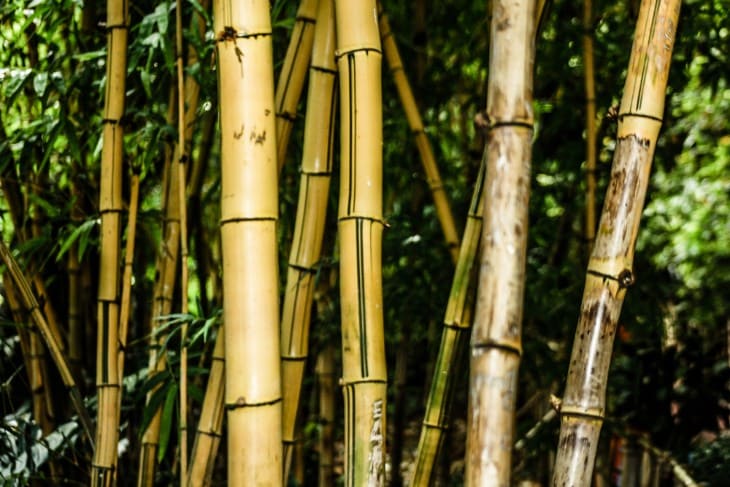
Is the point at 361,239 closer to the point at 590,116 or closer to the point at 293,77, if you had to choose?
the point at 293,77

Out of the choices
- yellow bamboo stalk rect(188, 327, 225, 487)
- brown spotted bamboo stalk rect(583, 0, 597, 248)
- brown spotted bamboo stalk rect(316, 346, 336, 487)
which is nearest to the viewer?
yellow bamboo stalk rect(188, 327, 225, 487)

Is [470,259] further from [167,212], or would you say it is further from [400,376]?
[400,376]

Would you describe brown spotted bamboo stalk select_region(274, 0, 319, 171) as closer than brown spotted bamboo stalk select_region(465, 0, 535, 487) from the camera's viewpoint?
No

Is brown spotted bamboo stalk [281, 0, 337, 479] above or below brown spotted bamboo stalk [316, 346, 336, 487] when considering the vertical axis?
above

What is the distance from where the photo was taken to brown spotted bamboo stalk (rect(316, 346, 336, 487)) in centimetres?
246

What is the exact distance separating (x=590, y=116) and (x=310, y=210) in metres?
0.93

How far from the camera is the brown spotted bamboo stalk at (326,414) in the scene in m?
2.46

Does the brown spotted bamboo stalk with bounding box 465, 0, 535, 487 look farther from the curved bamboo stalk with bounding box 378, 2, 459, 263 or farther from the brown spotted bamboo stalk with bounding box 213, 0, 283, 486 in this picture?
the curved bamboo stalk with bounding box 378, 2, 459, 263

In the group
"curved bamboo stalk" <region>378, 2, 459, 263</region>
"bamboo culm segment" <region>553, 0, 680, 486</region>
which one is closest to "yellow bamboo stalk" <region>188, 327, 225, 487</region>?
"bamboo culm segment" <region>553, 0, 680, 486</region>

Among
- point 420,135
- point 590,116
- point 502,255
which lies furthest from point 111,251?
point 590,116

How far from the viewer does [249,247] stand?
99 centimetres

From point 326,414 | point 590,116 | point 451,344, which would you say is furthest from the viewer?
point 326,414

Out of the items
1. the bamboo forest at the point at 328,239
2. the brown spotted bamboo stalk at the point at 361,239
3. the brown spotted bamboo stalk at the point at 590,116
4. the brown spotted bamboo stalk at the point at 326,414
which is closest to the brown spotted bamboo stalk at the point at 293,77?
the bamboo forest at the point at 328,239

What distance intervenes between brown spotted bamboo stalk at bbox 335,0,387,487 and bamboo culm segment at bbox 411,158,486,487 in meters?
0.13
